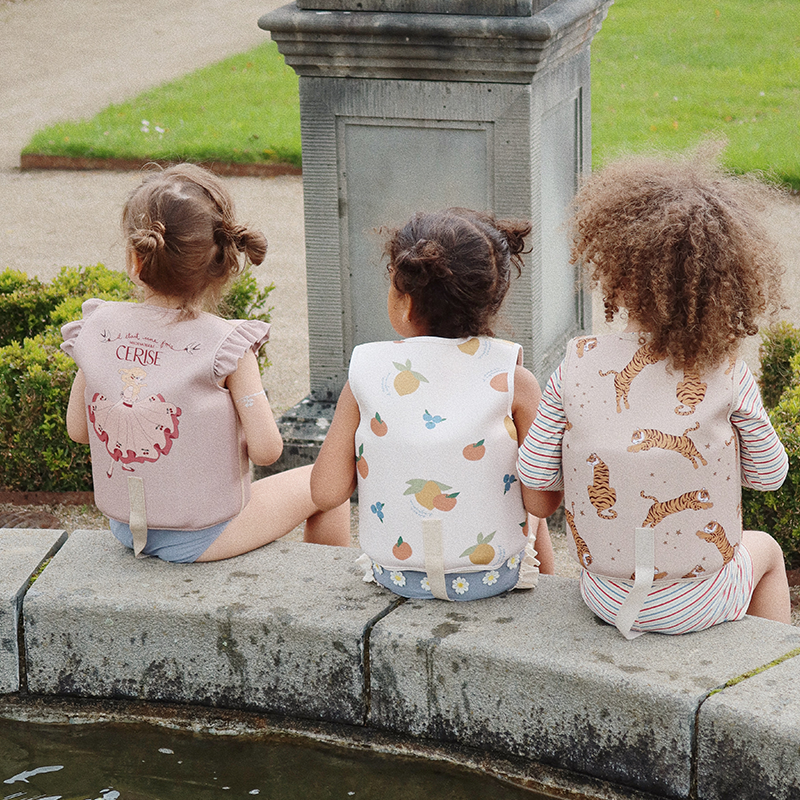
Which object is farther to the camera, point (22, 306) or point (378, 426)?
point (22, 306)

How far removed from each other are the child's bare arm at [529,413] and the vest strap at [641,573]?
253 mm

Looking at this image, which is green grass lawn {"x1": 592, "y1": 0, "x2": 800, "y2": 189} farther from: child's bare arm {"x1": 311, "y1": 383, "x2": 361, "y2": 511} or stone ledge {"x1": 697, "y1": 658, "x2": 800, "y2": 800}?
stone ledge {"x1": 697, "y1": 658, "x2": 800, "y2": 800}

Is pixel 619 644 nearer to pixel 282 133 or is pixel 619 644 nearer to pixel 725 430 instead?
pixel 725 430

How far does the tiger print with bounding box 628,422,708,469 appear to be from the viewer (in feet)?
7.61

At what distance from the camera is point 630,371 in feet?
7.72

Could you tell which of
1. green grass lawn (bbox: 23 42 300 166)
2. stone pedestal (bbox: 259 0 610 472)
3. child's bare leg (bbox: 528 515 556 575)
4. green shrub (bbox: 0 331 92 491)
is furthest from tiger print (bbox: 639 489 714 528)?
green grass lawn (bbox: 23 42 300 166)

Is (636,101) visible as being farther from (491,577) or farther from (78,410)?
(491,577)

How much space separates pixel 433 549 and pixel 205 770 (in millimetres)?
635

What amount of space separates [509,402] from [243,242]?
27.5 inches

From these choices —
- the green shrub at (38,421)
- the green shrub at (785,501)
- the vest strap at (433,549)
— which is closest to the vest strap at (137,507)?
the vest strap at (433,549)

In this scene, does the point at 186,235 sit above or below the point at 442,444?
above

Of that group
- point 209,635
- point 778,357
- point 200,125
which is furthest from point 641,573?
point 200,125

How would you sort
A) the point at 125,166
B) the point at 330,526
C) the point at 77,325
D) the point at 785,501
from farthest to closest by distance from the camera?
the point at 125,166
the point at 785,501
the point at 330,526
the point at 77,325

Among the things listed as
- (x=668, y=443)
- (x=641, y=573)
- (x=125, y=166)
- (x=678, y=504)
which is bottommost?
(x=641, y=573)
